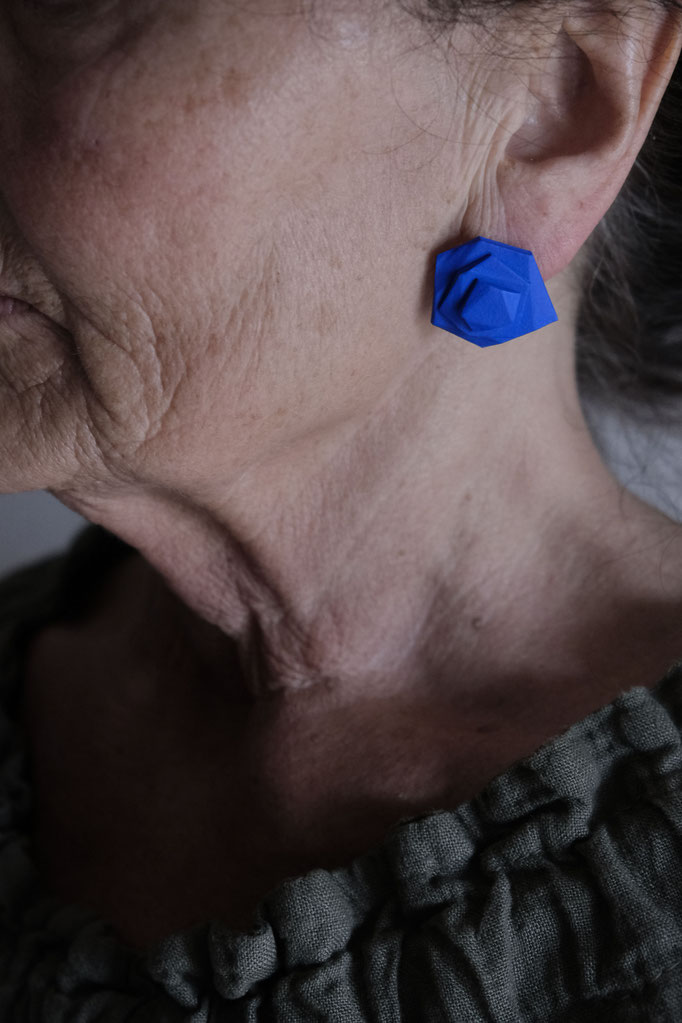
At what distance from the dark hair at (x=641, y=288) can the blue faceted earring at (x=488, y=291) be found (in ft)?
0.79

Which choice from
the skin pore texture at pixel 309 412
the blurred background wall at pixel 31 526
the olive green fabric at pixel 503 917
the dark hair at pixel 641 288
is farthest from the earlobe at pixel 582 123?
the blurred background wall at pixel 31 526

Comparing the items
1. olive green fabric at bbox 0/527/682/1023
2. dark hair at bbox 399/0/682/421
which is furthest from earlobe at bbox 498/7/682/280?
olive green fabric at bbox 0/527/682/1023

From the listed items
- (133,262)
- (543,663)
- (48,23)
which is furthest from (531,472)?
(48,23)

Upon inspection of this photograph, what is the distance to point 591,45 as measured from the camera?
2.51 feet

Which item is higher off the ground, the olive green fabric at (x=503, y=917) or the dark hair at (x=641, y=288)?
the dark hair at (x=641, y=288)

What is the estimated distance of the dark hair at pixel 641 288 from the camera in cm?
98

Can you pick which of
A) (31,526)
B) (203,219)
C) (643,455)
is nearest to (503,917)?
(203,219)

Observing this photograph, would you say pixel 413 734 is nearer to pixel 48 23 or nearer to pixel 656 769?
pixel 656 769

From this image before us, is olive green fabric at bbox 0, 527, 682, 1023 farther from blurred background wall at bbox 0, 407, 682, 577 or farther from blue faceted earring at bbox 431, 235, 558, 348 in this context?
blurred background wall at bbox 0, 407, 682, 577

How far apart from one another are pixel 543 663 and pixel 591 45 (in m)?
0.50

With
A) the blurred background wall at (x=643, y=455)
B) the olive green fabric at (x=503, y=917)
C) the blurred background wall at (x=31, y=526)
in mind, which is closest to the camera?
the olive green fabric at (x=503, y=917)

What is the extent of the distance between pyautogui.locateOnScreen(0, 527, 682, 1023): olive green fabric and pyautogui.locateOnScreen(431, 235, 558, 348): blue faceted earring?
0.30m

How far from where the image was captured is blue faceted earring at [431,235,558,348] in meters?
0.79

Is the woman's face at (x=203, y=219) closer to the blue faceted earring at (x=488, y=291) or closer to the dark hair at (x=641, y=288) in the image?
the blue faceted earring at (x=488, y=291)
